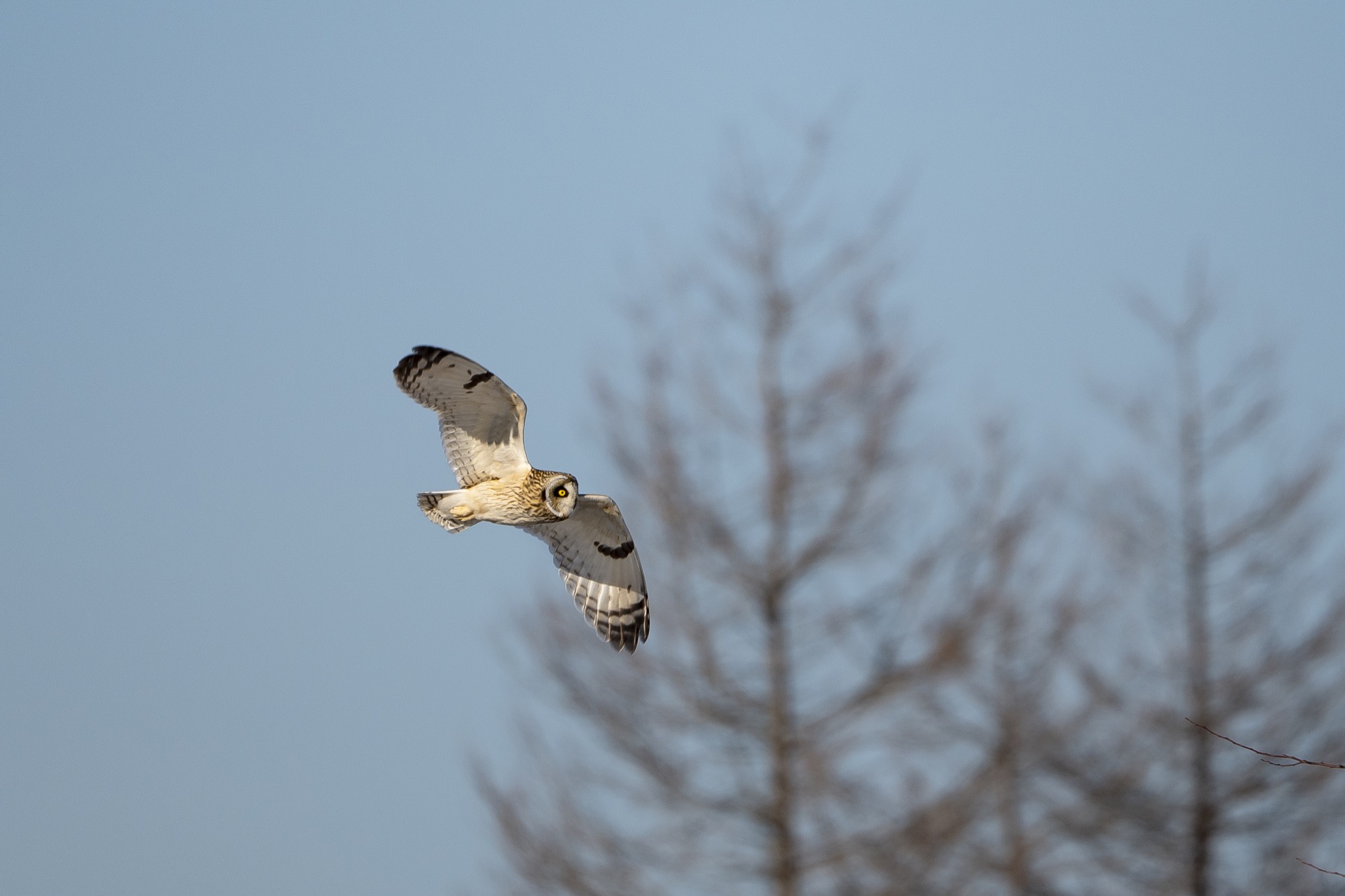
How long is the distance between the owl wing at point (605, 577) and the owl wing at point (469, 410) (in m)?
0.70

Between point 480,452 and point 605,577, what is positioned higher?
point 605,577

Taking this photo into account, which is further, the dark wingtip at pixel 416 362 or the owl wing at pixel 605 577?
the owl wing at pixel 605 577

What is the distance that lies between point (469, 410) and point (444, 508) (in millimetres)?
311

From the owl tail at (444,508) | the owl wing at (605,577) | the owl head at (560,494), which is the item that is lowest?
the owl tail at (444,508)

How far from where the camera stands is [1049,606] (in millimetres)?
10477

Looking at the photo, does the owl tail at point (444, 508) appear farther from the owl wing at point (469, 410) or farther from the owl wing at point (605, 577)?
the owl wing at point (605, 577)

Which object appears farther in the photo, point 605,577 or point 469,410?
point 605,577

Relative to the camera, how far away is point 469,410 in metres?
4.57

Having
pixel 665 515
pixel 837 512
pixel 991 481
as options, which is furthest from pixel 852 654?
pixel 991 481

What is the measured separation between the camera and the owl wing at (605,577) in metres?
5.37

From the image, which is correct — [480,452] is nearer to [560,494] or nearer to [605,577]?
[560,494]

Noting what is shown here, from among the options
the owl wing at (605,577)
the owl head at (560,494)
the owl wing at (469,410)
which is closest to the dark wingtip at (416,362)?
the owl wing at (469,410)

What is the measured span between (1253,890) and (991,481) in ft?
10.4

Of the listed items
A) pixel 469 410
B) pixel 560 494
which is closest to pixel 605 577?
pixel 560 494
